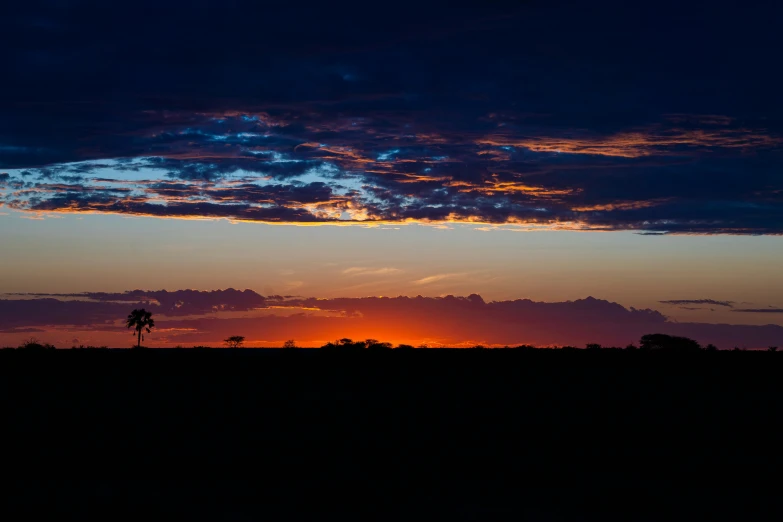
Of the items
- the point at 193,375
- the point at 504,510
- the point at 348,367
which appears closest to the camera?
the point at 504,510

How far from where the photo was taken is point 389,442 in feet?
78.3

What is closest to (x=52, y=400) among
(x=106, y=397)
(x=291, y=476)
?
(x=106, y=397)

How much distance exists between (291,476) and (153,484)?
3237 millimetres

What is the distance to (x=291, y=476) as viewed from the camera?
2000 centimetres

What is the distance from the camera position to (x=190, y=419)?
→ 2723 cm

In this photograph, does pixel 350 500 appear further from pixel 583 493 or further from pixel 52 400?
pixel 52 400

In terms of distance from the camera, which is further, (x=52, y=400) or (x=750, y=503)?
(x=52, y=400)

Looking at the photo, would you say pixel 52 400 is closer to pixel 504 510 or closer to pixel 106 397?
pixel 106 397

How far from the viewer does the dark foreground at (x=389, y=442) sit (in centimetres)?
1775

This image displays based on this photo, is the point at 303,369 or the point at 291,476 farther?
the point at 303,369

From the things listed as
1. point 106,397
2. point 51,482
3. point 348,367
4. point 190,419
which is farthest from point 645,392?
point 51,482

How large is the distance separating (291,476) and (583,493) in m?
6.93

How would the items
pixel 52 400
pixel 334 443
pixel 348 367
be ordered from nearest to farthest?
pixel 334 443 < pixel 52 400 < pixel 348 367

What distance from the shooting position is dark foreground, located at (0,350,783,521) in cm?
1775
